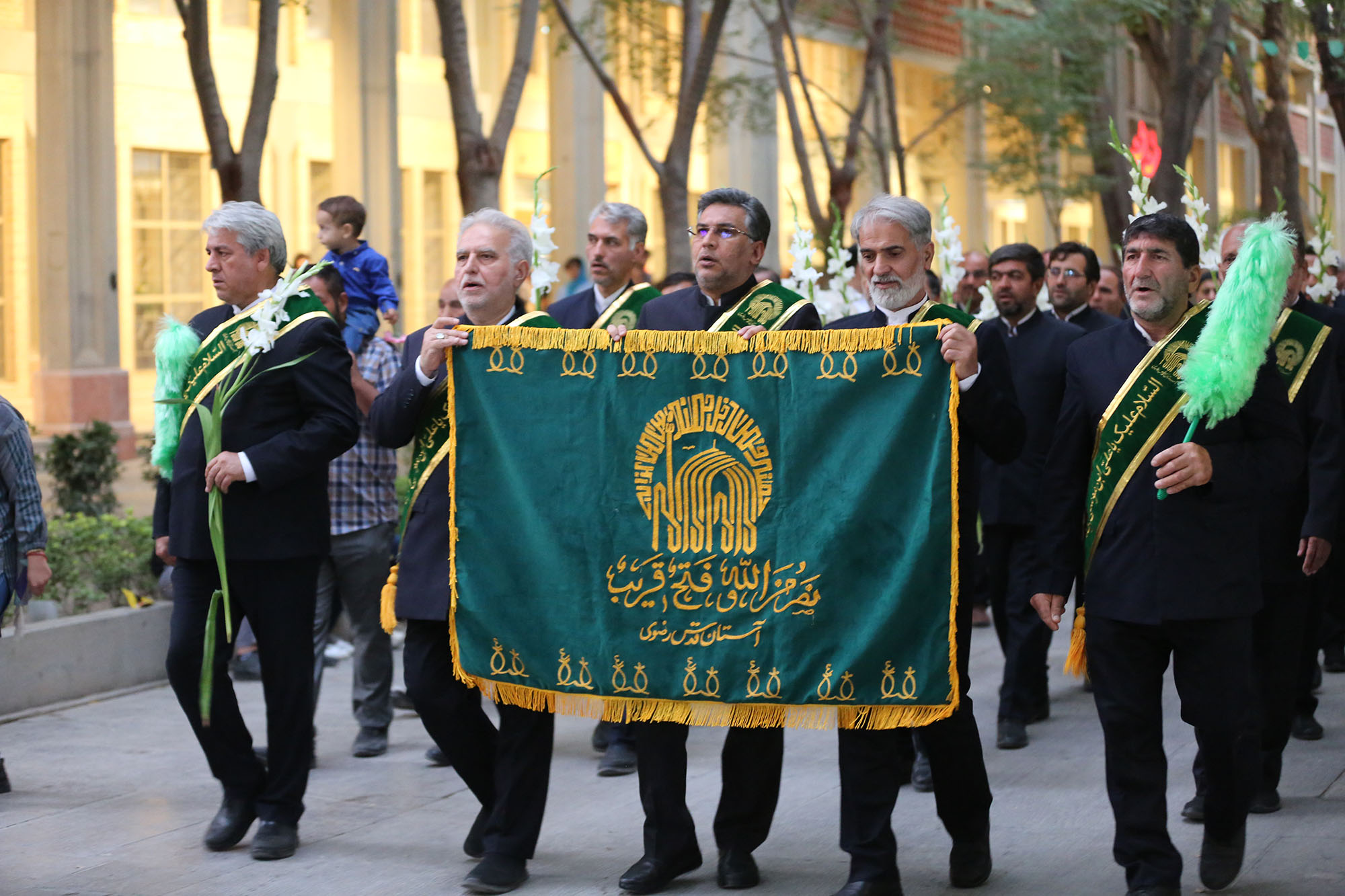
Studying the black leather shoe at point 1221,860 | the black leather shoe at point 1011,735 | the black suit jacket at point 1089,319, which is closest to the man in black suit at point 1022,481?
the black leather shoe at point 1011,735

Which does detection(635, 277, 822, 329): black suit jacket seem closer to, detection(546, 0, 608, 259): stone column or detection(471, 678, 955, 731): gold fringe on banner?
detection(471, 678, 955, 731): gold fringe on banner

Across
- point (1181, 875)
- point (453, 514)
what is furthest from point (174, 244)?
point (1181, 875)

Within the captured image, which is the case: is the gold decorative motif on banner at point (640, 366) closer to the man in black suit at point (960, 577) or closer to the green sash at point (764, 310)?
the green sash at point (764, 310)

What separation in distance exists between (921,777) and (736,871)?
158 centimetres

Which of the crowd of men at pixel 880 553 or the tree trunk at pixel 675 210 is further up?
the tree trunk at pixel 675 210

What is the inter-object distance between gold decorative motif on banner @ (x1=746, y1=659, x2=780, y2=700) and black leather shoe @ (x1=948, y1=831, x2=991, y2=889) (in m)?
0.79

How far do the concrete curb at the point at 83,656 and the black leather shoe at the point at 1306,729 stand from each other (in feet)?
17.4

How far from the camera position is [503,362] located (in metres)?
5.75

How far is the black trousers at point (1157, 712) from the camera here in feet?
16.9

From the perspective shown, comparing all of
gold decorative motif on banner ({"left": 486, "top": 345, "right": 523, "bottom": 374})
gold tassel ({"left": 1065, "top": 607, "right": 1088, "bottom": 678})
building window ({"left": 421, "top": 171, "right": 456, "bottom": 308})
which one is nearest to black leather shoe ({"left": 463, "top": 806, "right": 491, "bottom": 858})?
gold decorative motif on banner ({"left": 486, "top": 345, "right": 523, "bottom": 374})

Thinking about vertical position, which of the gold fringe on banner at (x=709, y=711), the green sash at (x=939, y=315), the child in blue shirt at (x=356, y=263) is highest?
the child in blue shirt at (x=356, y=263)

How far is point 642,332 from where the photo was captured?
18.4 ft

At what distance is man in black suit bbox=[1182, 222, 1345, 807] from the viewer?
250 inches

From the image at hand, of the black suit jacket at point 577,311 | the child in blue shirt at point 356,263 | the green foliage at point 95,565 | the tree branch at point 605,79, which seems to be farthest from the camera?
the tree branch at point 605,79
